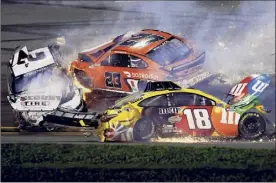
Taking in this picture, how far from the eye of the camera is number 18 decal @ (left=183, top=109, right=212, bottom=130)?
7.61 m

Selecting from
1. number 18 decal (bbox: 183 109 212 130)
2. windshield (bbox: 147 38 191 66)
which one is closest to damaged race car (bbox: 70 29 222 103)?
windshield (bbox: 147 38 191 66)

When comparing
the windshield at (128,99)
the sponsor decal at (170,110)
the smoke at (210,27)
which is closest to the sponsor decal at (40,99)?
the smoke at (210,27)

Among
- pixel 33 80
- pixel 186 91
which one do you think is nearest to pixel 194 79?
pixel 186 91

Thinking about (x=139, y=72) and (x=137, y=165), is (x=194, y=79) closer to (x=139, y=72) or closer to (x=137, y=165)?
(x=139, y=72)

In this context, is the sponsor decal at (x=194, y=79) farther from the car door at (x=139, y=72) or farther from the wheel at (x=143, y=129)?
the wheel at (x=143, y=129)

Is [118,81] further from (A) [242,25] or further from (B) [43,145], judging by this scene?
(A) [242,25]

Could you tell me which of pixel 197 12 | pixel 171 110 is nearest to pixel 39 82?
pixel 171 110

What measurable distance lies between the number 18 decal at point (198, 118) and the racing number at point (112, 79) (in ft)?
3.00

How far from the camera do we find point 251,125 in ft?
25.2

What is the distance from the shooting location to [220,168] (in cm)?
714

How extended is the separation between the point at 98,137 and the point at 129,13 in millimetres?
1591

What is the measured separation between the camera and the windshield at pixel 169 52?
297 inches

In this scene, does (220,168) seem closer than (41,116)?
Yes

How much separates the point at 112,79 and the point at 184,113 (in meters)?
0.99
